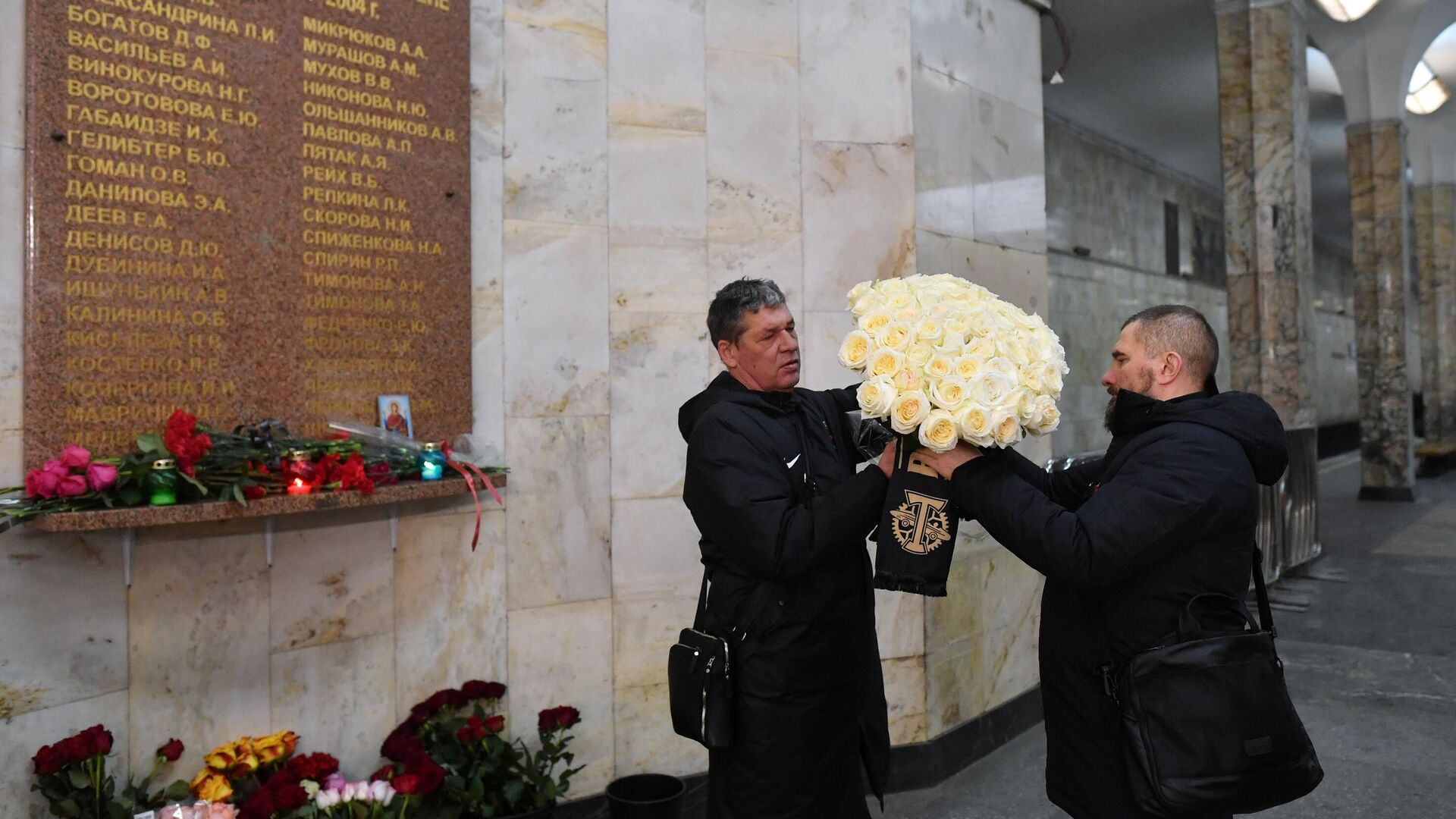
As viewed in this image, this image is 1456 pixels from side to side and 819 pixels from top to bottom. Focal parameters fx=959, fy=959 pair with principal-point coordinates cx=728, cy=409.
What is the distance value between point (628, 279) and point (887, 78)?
143 cm

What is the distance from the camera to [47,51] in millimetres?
2574

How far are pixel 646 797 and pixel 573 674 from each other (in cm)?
53

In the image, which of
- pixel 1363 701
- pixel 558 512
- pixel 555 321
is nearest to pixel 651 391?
pixel 555 321

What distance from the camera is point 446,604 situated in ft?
11.0

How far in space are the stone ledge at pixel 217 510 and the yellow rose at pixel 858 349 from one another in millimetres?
1577

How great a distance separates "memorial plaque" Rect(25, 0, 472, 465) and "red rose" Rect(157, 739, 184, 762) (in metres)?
0.86

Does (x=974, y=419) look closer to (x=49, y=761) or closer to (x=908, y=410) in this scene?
(x=908, y=410)

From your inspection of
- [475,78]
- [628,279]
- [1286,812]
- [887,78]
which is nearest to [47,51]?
[475,78]

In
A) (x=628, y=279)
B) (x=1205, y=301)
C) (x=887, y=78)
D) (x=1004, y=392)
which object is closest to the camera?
(x=1004, y=392)

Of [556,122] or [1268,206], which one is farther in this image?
[1268,206]

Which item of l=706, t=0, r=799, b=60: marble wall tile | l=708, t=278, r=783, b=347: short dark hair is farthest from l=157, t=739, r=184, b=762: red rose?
l=706, t=0, r=799, b=60: marble wall tile

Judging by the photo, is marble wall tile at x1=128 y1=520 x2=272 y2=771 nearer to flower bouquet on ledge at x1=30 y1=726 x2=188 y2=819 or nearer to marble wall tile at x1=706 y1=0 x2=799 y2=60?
flower bouquet on ledge at x1=30 y1=726 x2=188 y2=819

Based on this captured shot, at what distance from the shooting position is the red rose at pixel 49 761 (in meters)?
A: 2.50

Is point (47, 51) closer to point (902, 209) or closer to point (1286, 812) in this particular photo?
point (902, 209)
